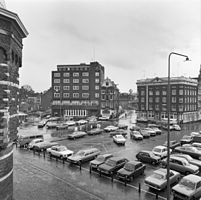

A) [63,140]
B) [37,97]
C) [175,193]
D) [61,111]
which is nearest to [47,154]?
[63,140]

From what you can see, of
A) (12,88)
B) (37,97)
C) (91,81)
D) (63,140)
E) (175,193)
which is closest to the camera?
(12,88)

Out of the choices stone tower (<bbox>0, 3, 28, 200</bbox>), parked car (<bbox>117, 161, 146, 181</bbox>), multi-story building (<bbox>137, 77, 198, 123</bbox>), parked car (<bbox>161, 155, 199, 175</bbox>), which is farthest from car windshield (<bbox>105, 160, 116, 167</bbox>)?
multi-story building (<bbox>137, 77, 198, 123</bbox>)

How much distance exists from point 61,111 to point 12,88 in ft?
212

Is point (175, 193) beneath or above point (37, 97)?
beneath

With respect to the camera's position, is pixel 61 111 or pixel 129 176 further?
pixel 61 111

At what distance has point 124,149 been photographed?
29.5 meters

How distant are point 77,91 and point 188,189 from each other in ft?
205

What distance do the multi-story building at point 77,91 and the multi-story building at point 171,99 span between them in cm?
1650

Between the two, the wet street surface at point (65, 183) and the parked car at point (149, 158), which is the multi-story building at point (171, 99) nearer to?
the parked car at point (149, 158)

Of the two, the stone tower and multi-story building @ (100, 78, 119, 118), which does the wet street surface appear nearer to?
the stone tower

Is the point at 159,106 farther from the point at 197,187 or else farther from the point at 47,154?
the point at 197,187

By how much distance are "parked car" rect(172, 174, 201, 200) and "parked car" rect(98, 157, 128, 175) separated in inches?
238

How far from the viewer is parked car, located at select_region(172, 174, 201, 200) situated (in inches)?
564

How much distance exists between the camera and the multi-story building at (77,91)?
73000mm
